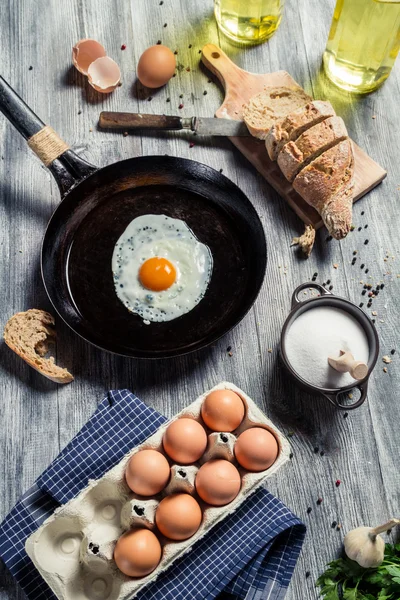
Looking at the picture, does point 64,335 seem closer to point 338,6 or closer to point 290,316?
point 290,316

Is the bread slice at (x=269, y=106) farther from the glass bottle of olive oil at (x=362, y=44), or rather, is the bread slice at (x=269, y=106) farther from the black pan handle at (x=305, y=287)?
the black pan handle at (x=305, y=287)

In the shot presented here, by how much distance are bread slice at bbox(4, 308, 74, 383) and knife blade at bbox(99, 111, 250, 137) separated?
92 cm

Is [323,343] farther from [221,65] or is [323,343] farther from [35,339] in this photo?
[221,65]

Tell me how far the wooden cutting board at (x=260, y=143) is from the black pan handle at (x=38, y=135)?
0.74 meters

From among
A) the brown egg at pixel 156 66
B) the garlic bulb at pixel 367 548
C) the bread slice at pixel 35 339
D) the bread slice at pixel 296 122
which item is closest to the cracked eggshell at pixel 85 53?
the brown egg at pixel 156 66

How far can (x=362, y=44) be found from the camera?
112 inches

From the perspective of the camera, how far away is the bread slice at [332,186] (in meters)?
2.67

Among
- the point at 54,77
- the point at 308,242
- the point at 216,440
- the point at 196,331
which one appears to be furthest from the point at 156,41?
the point at 216,440

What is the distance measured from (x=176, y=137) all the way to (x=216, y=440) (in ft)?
4.76

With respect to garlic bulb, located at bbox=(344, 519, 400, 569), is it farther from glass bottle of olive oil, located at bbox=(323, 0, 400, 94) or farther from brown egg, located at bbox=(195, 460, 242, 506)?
glass bottle of olive oil, located at bbox=(323, 0, 400, 94)

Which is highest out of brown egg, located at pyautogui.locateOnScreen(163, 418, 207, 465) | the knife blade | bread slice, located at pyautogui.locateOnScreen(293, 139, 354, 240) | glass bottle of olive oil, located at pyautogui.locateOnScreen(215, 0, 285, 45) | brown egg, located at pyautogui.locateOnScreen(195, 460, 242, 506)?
glass bottle of olive oil, located at pyautogui.locateOnScreen(215, 0, 285, 45)

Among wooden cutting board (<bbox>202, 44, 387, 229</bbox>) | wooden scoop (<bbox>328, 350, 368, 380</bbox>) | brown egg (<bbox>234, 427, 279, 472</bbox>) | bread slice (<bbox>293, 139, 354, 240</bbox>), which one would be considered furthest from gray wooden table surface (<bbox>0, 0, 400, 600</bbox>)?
brown egg (<bbox>234, 427, 279, 472</bbox>)

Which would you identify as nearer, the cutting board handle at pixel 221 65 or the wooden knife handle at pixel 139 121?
the wooden knife handle at pixel 139 121

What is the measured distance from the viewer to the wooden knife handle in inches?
113
